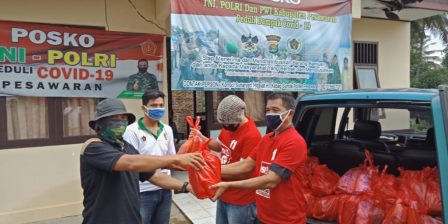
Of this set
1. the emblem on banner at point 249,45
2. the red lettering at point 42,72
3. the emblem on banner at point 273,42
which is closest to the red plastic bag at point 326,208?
the emblem on banner at point 249,45

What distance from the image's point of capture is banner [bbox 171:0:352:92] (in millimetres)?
5219

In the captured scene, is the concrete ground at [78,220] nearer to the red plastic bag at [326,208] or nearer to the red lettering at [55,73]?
the red lettering at [55,73]

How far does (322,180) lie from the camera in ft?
9.68

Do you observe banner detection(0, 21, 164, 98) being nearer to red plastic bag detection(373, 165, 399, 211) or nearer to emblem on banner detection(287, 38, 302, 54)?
emblem on banner detection(287, 38, 302, 54)

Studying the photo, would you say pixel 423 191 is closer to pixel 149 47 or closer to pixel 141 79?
pixel 141 79

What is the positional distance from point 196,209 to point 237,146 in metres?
2.95

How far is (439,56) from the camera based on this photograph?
94.6ft

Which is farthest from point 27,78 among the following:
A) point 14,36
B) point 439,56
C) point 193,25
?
point 439,56

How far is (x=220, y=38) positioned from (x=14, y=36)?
9.25 feet

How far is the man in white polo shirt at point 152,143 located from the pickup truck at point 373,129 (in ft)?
4.24

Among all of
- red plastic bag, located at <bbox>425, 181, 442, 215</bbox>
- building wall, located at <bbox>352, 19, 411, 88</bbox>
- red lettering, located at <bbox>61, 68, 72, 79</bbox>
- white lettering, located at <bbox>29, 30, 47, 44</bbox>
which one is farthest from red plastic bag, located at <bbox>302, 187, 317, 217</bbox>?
Result: building wall, located at <bbox>352, 19, 411, 88</bbox>

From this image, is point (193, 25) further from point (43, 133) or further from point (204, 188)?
point (204, 188)

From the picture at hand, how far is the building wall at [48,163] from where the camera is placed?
16.8 ft

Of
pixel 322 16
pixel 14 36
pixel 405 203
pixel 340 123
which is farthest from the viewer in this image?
pixel 322 16
